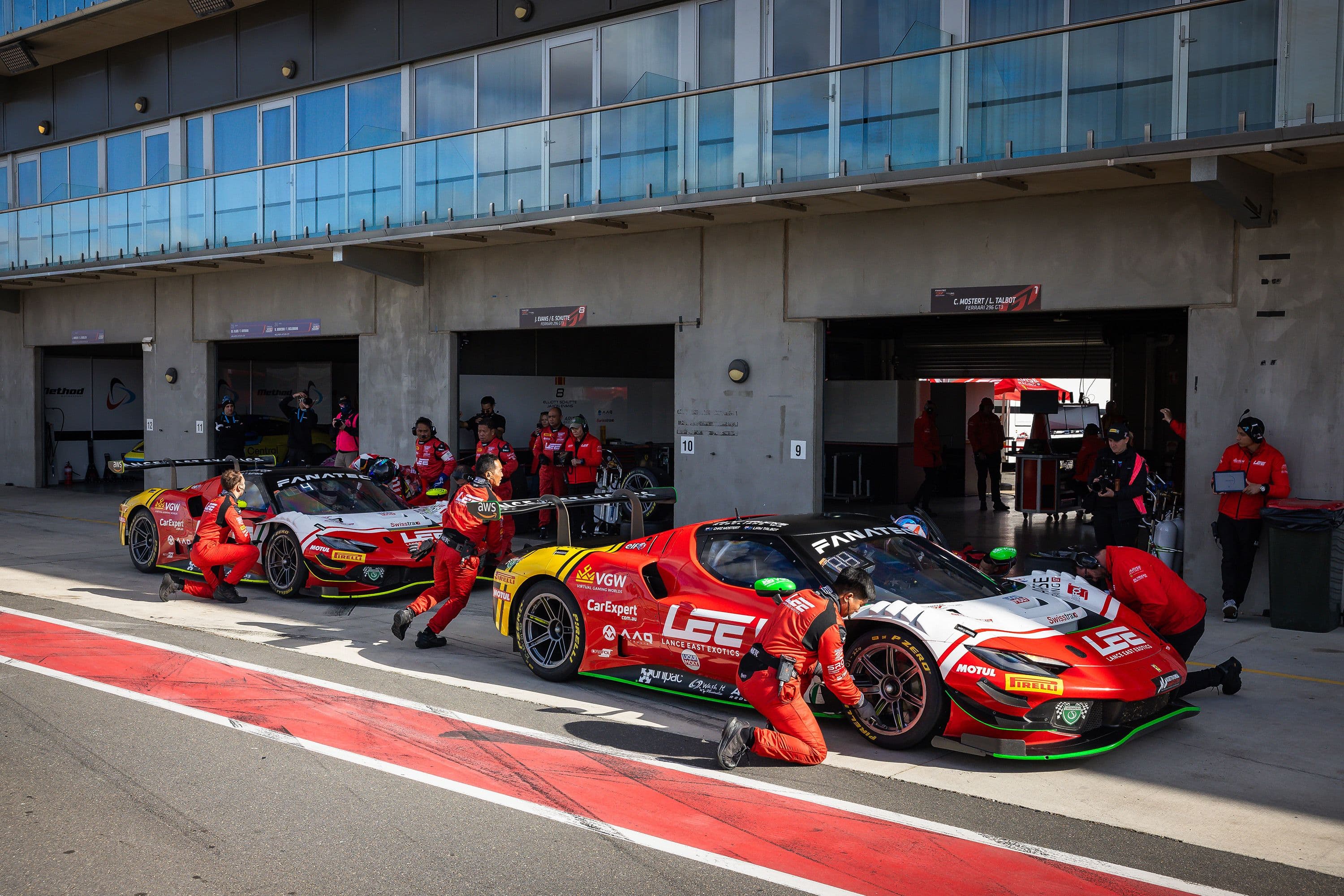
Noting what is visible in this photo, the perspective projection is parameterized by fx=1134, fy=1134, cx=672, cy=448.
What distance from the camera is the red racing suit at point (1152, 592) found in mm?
7246

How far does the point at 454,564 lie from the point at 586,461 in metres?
6.70

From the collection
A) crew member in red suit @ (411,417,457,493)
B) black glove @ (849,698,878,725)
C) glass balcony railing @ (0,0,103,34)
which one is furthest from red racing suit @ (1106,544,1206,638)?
glass balcony railing @ (0,0,103,34)

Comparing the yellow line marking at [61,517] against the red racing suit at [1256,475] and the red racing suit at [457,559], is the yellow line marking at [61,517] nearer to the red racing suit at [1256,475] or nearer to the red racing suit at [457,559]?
the red racing suit at [457,559]

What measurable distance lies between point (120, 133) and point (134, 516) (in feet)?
43.4

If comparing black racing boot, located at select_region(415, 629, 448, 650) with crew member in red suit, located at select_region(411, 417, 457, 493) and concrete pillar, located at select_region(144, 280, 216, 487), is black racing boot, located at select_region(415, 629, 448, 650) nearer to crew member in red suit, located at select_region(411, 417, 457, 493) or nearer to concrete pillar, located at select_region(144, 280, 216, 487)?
crew member in red suit, located at select_region(411, 417, 457, 493)

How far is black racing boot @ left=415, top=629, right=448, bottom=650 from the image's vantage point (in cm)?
911

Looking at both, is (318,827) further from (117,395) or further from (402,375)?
(117,395)

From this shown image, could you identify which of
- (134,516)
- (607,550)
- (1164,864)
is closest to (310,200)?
(134,516)

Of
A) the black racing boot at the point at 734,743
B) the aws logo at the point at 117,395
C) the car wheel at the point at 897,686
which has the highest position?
the aws logo at the point at 117,395

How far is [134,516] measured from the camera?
13.3 m

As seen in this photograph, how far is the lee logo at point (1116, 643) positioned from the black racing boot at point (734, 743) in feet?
6.46

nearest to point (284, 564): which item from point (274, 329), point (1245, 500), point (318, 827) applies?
point (318, 827)

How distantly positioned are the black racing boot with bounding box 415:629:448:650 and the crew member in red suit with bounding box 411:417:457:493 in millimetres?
6438

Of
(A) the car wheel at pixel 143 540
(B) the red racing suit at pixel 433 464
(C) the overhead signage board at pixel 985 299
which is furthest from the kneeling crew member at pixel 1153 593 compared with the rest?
(A) the car wheel at pixel 143 540
